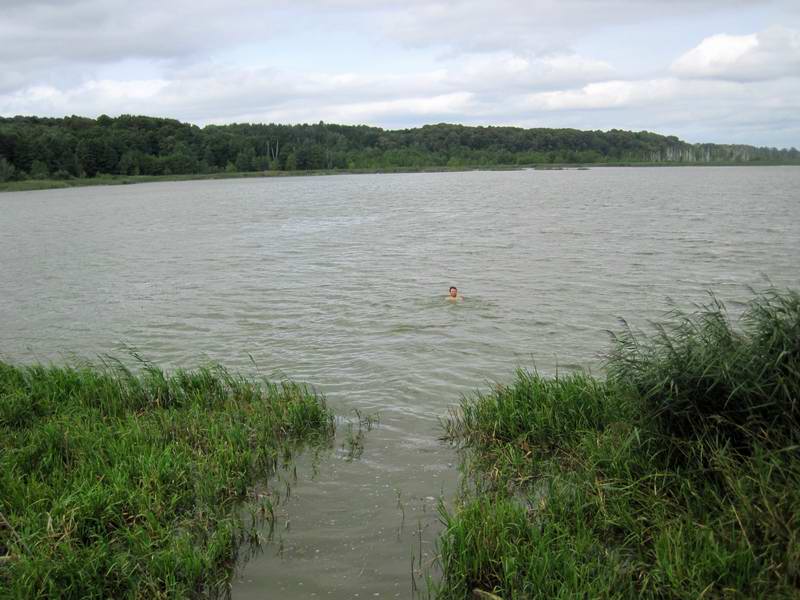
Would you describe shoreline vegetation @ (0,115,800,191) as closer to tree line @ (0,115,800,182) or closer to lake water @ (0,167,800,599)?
tree line @ (0,115,800,182)

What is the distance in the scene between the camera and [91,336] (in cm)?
1788

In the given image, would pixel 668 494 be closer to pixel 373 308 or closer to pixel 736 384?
pixel 736 384

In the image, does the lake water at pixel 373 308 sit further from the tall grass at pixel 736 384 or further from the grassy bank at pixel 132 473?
the tall grass at pixel 736 384

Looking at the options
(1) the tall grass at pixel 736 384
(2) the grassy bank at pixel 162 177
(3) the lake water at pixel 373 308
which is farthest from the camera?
(2) the grassy bank at pixel 162 177

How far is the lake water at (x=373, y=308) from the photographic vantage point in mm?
7586

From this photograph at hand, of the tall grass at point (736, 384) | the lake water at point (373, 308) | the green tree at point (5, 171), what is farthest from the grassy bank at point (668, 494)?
the green tree at point (5, 171)

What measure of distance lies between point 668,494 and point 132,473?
5.69 m

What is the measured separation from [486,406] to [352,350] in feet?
21.1

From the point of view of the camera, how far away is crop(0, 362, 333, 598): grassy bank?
596 cm

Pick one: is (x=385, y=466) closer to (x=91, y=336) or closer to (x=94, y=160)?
(x=91, y=336)

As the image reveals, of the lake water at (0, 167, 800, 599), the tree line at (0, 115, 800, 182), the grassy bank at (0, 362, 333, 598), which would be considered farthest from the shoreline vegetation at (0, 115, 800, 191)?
the grassy bank at (0, 362, 333, 598)

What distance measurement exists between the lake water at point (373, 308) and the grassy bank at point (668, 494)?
0.86 meters

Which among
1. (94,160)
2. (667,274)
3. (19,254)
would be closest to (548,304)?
(667,274)

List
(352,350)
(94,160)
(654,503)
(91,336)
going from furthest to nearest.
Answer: (94,160) < (91,336) < (352,350) < (654,503)
